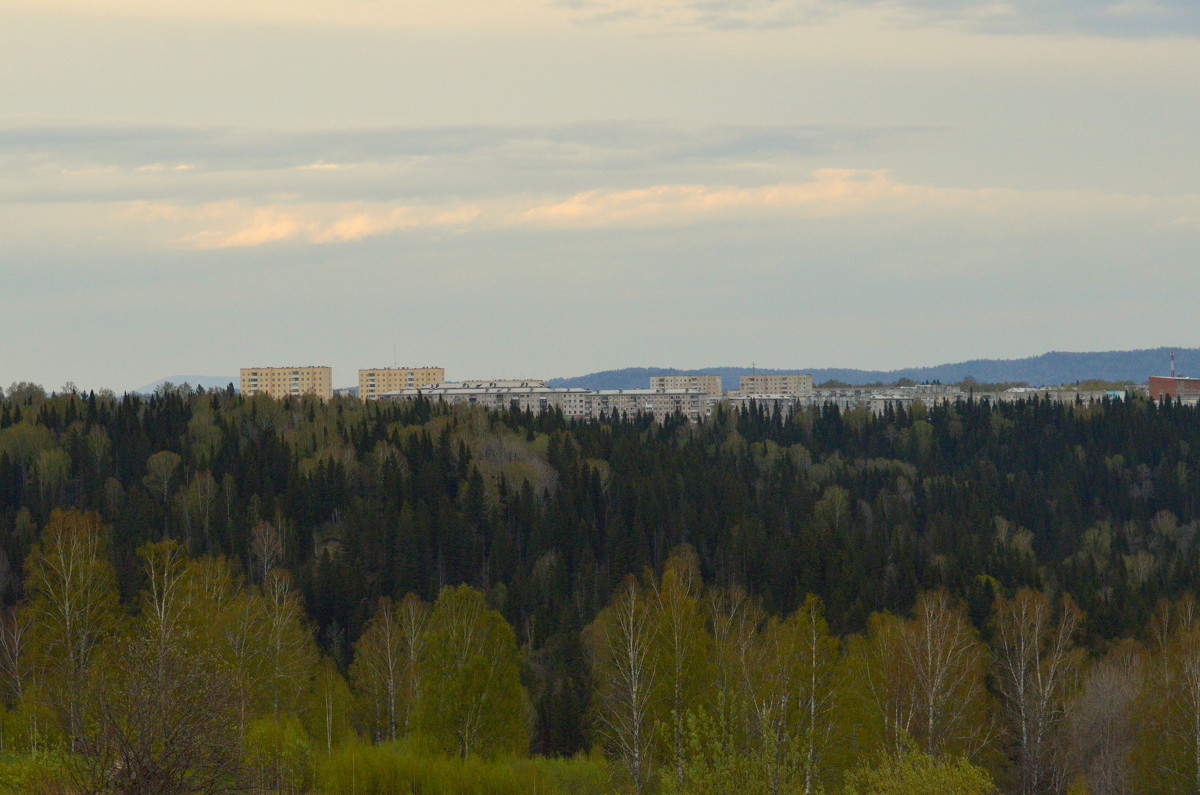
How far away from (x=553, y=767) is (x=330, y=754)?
1096cm

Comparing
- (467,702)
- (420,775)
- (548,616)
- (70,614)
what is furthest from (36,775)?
(548,616)

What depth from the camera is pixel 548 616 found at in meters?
118

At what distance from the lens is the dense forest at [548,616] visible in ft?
175

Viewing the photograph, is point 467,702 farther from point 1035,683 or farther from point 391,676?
point 1035,683

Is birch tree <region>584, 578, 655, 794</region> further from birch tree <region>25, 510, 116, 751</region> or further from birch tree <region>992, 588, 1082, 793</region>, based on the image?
birch tree <region>25, 510, 116, 751</region>

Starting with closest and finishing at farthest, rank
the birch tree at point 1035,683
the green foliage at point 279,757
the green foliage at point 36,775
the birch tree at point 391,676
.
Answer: the green foliage at point 36,775
the green foliage at point 279,757
the birch tree at point 1035,683
the birch tree at point 391,676

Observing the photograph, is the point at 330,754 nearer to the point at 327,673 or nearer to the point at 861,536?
the point at 327,673

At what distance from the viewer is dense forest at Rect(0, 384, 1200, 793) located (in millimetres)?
53344

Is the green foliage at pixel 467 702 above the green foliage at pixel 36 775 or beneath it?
beneath

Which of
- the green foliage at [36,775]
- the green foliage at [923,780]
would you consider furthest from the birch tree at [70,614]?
the green foliage at [923,780]

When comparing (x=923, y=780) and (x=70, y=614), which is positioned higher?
(x=70, y=614)

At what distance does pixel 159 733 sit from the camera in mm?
33438

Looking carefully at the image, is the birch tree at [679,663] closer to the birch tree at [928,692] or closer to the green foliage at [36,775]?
the birch tree at [928,692]

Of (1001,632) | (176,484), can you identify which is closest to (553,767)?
(1001,632)
